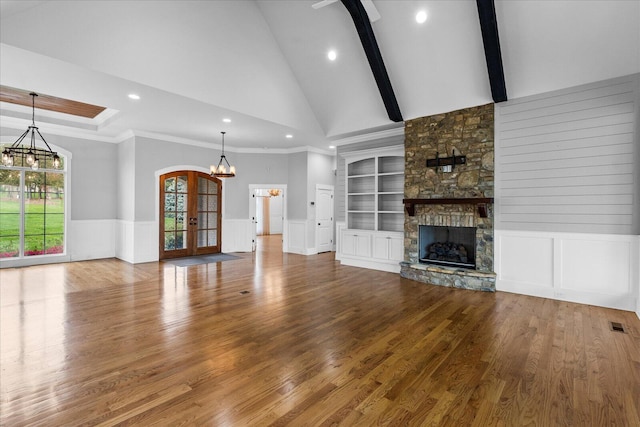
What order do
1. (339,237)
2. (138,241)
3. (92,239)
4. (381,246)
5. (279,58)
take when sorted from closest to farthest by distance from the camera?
(279,58), (381,246), (138,241), (339,237), (92,239)

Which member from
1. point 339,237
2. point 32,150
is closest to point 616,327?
point 339,237

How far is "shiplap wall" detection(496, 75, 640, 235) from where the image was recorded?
14.0 ft

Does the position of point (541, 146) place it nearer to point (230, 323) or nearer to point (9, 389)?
point (230, 323)

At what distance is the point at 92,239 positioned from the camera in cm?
798

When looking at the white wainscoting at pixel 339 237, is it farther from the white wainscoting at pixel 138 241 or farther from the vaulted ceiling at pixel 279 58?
the white wainscoting at pixel 138 241

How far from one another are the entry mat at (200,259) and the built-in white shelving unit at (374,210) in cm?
308

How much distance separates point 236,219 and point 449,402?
799 cm

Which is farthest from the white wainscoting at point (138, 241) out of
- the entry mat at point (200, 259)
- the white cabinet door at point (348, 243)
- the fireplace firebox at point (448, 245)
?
the fireplace firebox at point (448, 245)

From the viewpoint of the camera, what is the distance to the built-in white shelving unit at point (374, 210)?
682cm

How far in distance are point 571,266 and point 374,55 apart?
4.49 m

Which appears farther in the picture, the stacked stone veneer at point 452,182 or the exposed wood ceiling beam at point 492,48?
the stacked stone veneer at point 452,182

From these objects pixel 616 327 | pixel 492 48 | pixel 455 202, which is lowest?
pixel 616 327

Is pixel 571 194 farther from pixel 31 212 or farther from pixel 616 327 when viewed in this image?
pixel 31 212

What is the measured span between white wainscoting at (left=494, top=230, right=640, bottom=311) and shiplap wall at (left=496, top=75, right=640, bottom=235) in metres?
0.15
